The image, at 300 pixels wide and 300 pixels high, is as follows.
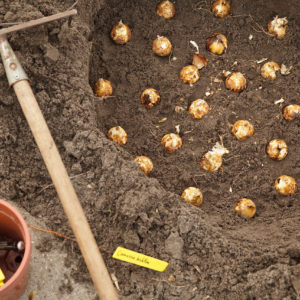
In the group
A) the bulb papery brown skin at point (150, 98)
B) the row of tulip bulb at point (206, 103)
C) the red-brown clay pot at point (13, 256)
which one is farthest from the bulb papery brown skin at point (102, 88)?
the red-brown clay pot at point (13, 256)

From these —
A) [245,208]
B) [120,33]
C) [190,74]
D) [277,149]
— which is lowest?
[245,208]

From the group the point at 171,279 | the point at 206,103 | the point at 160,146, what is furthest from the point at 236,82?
the point at 171,279

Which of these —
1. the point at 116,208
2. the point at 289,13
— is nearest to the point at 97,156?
the point at 116,208

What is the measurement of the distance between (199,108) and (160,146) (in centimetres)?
34

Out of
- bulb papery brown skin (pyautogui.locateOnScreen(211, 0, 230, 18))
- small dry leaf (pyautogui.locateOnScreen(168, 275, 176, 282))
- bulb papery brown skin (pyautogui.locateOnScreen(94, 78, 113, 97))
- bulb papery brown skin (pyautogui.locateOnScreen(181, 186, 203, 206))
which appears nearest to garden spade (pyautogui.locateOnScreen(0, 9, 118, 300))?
small dry leaf (pyautogui.locateOnScreen(168, 275, 176, 282))

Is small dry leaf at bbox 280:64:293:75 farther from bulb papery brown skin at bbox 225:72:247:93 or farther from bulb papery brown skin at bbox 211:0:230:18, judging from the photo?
bulb papery brown skin at bbox 211:0:230:18

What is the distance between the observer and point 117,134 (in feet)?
8.77

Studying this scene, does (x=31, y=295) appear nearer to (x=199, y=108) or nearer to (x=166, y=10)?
(x=199, y=108)

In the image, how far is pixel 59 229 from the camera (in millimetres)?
2252

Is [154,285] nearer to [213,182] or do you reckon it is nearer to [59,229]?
[59,229]

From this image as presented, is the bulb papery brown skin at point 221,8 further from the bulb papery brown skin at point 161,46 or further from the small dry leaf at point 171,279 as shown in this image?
the small dry leaf at point 171,279

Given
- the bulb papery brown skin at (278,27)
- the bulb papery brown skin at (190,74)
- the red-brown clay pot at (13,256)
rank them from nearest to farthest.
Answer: the red-brown clay pot at (13,256), the bulb papery brown skin at (190,74), the bulb papery brown skin at (278,27)

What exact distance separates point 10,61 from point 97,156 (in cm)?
63

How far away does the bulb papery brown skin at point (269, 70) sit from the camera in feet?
9.55
